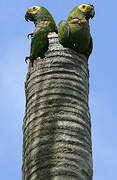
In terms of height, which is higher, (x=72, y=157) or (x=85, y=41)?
(x=85, y=41)

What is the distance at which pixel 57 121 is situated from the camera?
17.3ft

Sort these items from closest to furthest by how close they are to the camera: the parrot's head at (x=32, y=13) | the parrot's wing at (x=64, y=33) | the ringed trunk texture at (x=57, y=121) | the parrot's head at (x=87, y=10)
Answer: the ringed trunk texture at (x=57, y=121), the parrot's wing at (x=64, y=33), the parrot's head at (x=87, y=10), the parrot's head at (x=32, y=13)

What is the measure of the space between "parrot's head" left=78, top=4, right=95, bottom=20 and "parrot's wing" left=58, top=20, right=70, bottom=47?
0.25m

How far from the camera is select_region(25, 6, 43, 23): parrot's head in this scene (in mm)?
6562

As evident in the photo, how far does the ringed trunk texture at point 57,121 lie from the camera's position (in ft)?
16.5

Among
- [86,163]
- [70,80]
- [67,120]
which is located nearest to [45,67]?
[70,80]

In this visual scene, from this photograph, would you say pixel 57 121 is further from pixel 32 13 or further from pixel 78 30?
pixel 32 13

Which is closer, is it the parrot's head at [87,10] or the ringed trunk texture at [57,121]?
the ringed trunk texture at [57,121]

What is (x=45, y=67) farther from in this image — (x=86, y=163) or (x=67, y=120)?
(x=86, y=163)

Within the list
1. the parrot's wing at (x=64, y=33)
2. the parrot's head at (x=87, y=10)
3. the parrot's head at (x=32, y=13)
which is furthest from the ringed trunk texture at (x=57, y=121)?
the parrot's head at (x=32, y=13)

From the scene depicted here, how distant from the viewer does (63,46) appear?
605 centimetres

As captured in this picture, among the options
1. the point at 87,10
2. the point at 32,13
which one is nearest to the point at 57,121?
the point at 87,10

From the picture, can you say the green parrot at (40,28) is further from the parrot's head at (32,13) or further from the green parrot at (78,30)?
the green parrot at (78,30)

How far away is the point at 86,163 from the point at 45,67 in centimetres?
101
